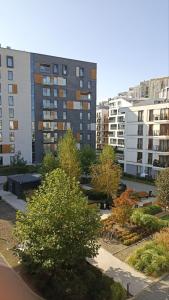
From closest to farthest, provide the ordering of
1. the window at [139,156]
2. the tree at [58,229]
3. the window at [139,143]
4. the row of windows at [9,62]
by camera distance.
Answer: the tree at [58,229], the window at [139,143], the window at [139,156], the row of windows at [9,62]

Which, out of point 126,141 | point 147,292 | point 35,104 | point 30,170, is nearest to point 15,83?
point 35,104

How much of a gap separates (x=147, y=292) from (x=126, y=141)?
37.2 m

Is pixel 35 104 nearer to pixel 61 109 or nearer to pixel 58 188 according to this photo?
pixel 61 109

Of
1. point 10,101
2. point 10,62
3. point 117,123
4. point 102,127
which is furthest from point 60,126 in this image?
point 102,127

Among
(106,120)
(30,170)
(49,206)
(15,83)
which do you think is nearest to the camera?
(49,206)

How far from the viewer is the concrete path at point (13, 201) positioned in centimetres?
2931

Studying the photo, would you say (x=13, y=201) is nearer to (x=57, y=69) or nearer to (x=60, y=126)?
(x=60, y=126)

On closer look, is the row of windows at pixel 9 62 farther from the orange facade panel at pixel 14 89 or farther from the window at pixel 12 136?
the window at pixel 12 136

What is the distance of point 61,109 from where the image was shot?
200 feet

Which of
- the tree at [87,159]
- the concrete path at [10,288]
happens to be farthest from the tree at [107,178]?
the concrete path at [10,288]

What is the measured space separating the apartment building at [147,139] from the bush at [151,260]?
25991mm

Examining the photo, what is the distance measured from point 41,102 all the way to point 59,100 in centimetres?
425

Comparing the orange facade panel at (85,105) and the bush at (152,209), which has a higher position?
the orange facade panel at (85,105)

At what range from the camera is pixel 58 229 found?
13758 millimetres
